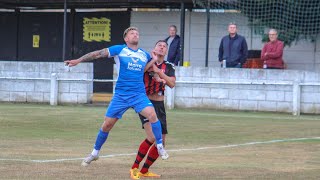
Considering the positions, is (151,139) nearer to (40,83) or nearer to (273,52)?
(273,52)

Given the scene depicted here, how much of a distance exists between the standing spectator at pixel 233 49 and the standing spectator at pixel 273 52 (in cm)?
58

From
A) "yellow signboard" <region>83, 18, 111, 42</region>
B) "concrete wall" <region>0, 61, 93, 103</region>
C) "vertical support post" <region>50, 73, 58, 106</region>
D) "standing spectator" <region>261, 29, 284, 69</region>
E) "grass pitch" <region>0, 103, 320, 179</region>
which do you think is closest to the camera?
"grass pitch" <region>0, 103, 320, 179</region>

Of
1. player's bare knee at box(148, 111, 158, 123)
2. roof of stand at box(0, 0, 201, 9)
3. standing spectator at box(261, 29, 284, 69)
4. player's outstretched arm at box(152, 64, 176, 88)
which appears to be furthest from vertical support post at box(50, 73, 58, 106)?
player's bare knee at box(148, 111, 158, 123)

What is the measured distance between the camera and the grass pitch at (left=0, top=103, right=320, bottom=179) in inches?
452

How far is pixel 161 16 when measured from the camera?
2767 cm

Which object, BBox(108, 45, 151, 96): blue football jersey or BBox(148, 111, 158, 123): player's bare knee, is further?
BBox(108, 45, 151, 96): blue football jersey

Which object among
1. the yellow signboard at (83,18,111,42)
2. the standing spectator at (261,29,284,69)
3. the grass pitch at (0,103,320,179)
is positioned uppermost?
the yellow signboard at (83,18,111,42)

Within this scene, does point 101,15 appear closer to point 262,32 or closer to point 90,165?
point 262,32

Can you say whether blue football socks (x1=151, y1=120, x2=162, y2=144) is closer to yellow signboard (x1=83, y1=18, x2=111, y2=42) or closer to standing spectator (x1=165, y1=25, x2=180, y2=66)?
standing spectator (x1=165, y1=25, x2=180, y2=66)

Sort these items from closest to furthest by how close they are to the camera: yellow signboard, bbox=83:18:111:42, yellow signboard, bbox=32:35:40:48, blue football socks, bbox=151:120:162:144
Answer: blue football socks, bbox=151:120:162:144 < yellow signboard, bbox=83:18:111:42 < yellow signboard, bbox=32:35:40:48

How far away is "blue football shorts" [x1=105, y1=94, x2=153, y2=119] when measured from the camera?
37.5 feet

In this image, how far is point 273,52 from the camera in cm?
2291

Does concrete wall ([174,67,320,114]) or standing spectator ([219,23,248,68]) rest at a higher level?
standing spectator ([219,23,248,68])

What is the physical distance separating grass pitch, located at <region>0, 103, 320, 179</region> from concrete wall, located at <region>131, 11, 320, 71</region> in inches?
150
